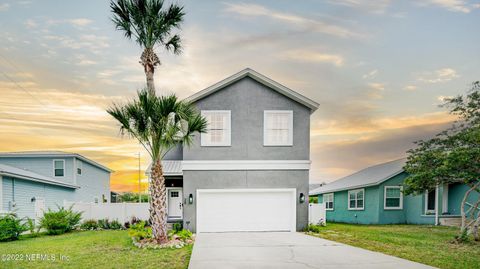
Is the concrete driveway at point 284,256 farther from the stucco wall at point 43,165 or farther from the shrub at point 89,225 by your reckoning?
the stucco wall at point 43,165

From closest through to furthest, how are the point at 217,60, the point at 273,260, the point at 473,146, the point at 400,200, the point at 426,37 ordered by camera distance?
1. the point at 273,260
2. the point at 473,146
3. the point at 426,37
4. the point at 217,60
5. the point at 400,200

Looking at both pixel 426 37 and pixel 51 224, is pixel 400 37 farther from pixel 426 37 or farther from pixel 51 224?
pixel 51 224

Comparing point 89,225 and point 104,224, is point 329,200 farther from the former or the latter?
point 89,225

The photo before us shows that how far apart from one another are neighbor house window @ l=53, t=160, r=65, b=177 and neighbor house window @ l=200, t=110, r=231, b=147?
1482 cm

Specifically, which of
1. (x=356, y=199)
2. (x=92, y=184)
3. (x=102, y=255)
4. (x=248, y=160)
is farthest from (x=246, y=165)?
(x=92, y=184)

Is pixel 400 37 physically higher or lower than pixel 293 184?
higher

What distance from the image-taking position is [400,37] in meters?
13.5

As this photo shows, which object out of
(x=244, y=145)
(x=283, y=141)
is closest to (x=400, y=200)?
(x=283, y=141)

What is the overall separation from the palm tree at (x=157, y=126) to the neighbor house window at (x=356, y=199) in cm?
1550

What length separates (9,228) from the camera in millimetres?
12734

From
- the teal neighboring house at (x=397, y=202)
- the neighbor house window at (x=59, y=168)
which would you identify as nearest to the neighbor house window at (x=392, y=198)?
the teal neighboring house at (x=397, y=202)

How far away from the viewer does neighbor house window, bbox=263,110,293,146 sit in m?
14.4

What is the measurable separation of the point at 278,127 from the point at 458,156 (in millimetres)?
7085

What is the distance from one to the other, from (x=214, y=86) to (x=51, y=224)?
10.1 meters
